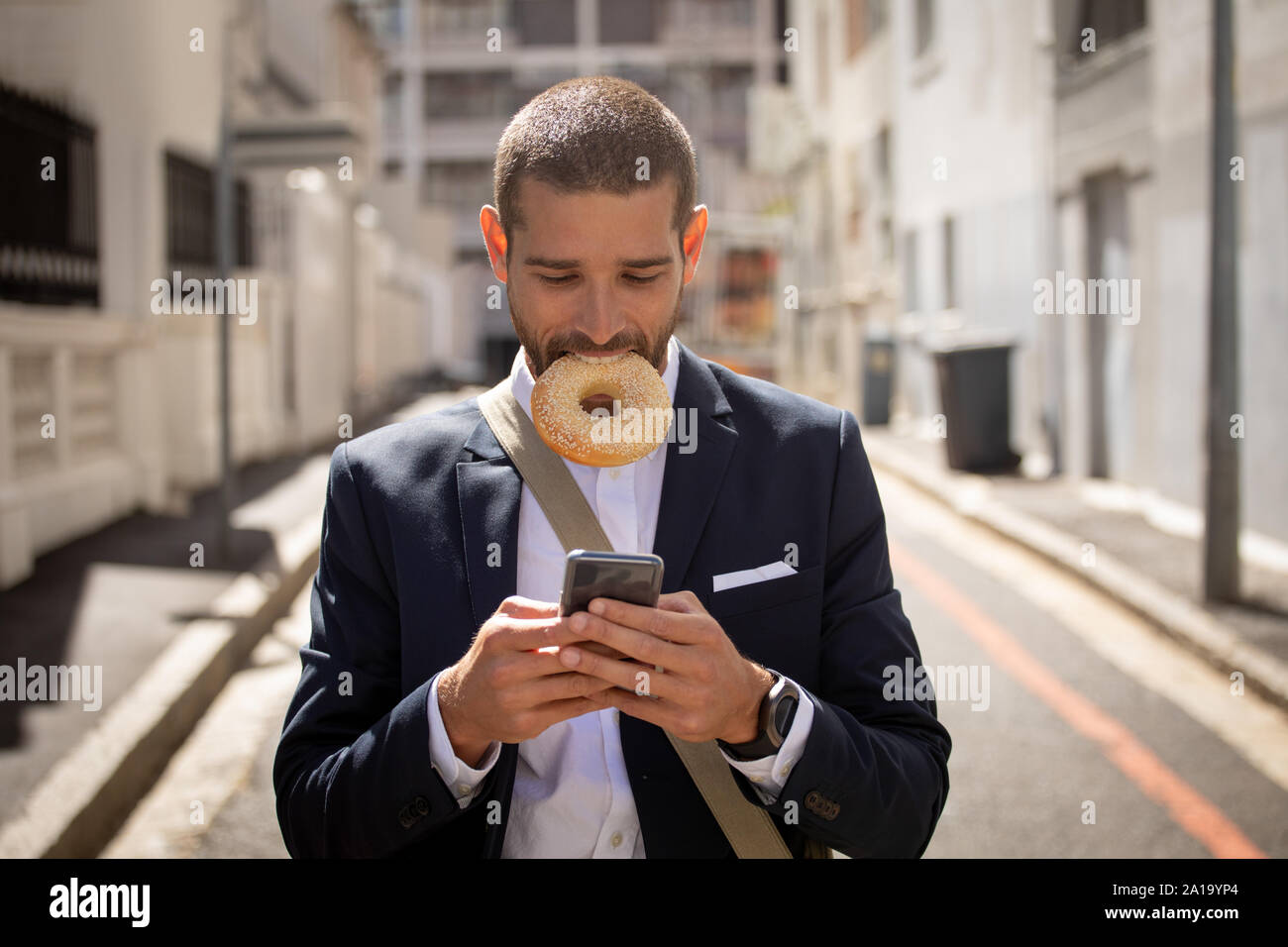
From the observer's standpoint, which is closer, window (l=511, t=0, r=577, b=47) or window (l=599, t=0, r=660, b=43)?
window (l=599, t=0, r=660, b=43)

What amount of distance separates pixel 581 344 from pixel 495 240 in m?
0.24

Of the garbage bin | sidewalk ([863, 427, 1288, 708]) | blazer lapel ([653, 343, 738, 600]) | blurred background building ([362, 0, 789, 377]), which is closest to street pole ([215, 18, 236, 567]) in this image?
sidewalk ([863, 427, 1288, 708])

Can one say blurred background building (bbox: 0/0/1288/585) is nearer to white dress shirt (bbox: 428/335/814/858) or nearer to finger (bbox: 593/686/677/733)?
white dress shirt (bbox: 428/335/814/858)

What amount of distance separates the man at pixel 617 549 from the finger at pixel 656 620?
162mm

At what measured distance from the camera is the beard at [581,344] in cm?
197

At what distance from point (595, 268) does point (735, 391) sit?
388 mm

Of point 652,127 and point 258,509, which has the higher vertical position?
point 652,127

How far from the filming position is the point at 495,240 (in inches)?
81.4

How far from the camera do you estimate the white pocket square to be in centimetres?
201

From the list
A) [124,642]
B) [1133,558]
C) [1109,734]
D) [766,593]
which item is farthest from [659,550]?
[1133,558]

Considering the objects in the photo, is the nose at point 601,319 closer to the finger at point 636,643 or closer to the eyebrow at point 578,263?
the eyebrow at point 578,263
